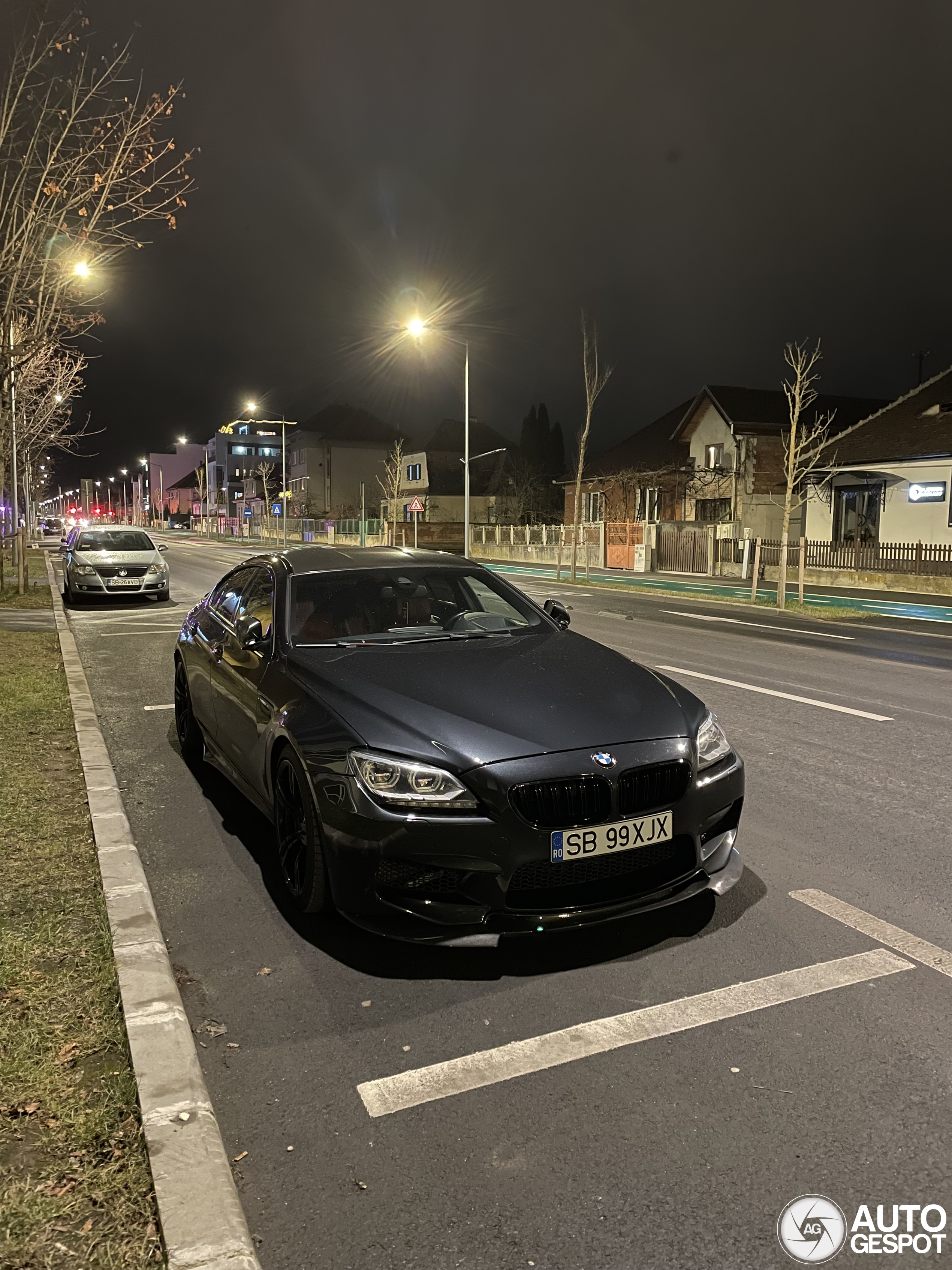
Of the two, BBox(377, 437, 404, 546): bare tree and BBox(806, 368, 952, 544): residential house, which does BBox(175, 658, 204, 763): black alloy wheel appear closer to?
BBox(806, 368, 952, 544): residential house

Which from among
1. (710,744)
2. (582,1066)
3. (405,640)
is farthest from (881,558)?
(582,1066)

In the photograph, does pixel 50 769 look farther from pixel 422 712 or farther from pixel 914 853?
pixel 914 853

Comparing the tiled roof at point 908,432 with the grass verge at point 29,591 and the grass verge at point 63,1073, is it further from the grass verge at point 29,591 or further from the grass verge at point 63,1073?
the grass verge at point 63,1073

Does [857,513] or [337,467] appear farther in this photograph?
[337,467]

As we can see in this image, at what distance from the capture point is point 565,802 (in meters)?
3.39

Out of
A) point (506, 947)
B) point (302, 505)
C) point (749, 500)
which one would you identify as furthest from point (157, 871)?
point (302, 505)

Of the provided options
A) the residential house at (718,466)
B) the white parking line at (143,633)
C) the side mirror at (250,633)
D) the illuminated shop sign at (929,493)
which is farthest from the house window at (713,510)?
the side mirror at (250,633)

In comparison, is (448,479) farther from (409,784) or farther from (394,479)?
(409,784)

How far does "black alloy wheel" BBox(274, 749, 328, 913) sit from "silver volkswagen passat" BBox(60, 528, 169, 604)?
1621 cm

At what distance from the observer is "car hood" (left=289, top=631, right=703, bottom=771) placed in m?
3.54

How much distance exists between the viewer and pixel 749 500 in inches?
1658

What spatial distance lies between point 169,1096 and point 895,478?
106ft

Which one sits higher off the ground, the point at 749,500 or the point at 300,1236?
the point at 749,500

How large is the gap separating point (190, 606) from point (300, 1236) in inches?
680
